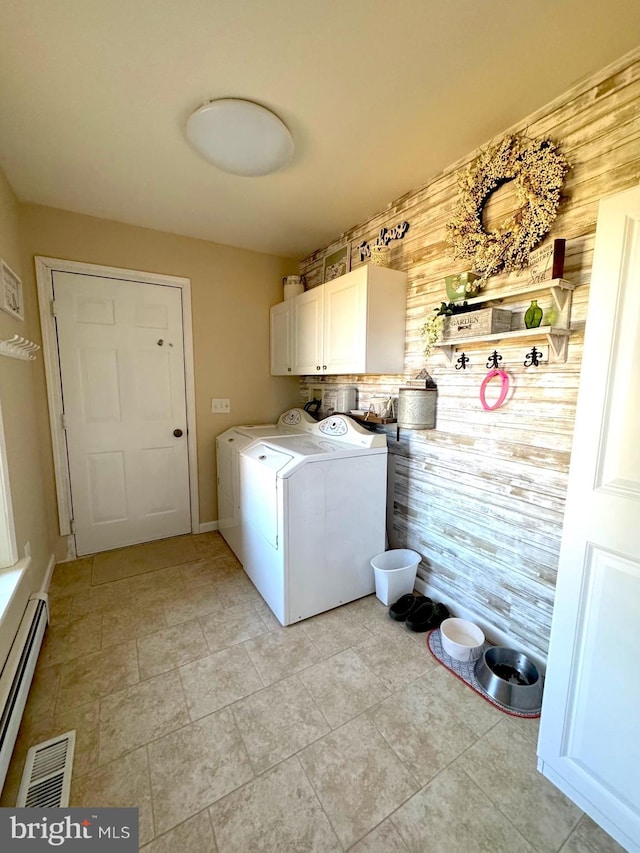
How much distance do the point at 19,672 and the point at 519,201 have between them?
2.96 m

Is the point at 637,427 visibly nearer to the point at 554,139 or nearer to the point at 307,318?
the point at 554,139

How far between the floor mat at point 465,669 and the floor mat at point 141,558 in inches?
70.6

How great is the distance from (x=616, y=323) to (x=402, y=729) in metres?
1.65

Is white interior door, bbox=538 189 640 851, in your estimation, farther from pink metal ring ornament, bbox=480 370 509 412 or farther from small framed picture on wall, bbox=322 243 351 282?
small framed picture on wall, bbox=322 243 351 282

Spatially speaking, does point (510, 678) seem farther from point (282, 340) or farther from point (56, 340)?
point (56, 340)

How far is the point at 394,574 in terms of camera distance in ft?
6.89

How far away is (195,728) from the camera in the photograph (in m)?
1.39

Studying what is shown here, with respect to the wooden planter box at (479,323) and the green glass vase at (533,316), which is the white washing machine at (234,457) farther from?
the green glass vase at (533,316)

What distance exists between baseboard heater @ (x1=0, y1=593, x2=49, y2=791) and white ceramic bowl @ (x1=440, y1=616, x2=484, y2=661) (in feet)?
5.91

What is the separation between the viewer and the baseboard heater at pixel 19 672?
47.9 inches

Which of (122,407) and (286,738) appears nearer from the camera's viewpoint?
(286,738)

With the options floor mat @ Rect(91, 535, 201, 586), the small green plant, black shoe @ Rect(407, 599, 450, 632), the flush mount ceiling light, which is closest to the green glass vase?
the small green plant

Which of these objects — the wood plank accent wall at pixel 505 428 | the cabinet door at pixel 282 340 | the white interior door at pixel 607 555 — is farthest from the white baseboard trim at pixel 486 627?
the cabinet door at pixel 282 340

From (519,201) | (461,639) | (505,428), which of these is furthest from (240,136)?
(461,639)
